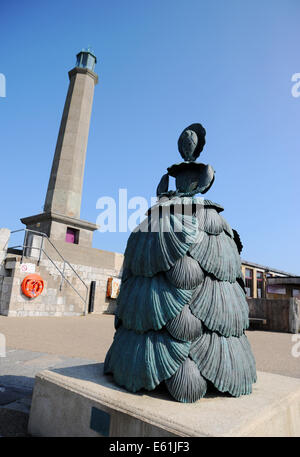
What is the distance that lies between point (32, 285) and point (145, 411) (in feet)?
33.9

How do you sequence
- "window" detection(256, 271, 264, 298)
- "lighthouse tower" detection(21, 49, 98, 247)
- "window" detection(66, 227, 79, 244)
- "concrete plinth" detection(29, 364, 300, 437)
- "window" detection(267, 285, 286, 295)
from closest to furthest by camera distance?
1. "concrete plinth" detection(29, 364, 300, 437)
2. "lighthouse tower" detection(21, 49, 98, 247)
3. "window" detection(66, 227, 79, 244)
4. "window" detection(267, 285, 286, 295)
5. "window" detection(256, 271, 264, 298)

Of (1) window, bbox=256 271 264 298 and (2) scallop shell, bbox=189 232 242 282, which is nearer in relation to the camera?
(2) scallop shell, bbox=189 232 242 282

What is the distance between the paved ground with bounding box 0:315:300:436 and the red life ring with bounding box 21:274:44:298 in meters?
1.45

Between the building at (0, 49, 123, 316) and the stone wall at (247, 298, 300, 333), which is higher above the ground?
the building at (0, 49, 123, 316)

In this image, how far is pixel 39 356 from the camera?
4.94 meters

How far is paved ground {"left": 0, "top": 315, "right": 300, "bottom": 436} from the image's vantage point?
2650mm

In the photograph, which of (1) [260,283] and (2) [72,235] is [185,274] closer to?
(2) [72,235]

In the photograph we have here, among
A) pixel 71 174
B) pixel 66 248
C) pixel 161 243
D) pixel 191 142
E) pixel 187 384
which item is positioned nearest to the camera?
pixel 187 384

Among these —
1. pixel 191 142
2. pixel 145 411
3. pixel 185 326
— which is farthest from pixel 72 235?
pixel 145 411

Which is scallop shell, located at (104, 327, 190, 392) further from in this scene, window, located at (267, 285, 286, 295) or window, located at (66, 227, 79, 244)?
window, located at (267, 285, 286, 295)

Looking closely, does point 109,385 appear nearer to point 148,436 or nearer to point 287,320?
point 148,436

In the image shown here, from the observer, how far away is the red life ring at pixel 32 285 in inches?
417

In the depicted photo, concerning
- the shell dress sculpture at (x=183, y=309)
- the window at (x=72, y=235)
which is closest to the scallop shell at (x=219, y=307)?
the shell dress sculpture at (x=183, y=309)

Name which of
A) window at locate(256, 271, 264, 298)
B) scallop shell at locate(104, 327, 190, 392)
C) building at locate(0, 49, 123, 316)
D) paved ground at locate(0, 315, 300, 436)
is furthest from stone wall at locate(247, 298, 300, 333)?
window at locate(256, 271, 264, 298)
